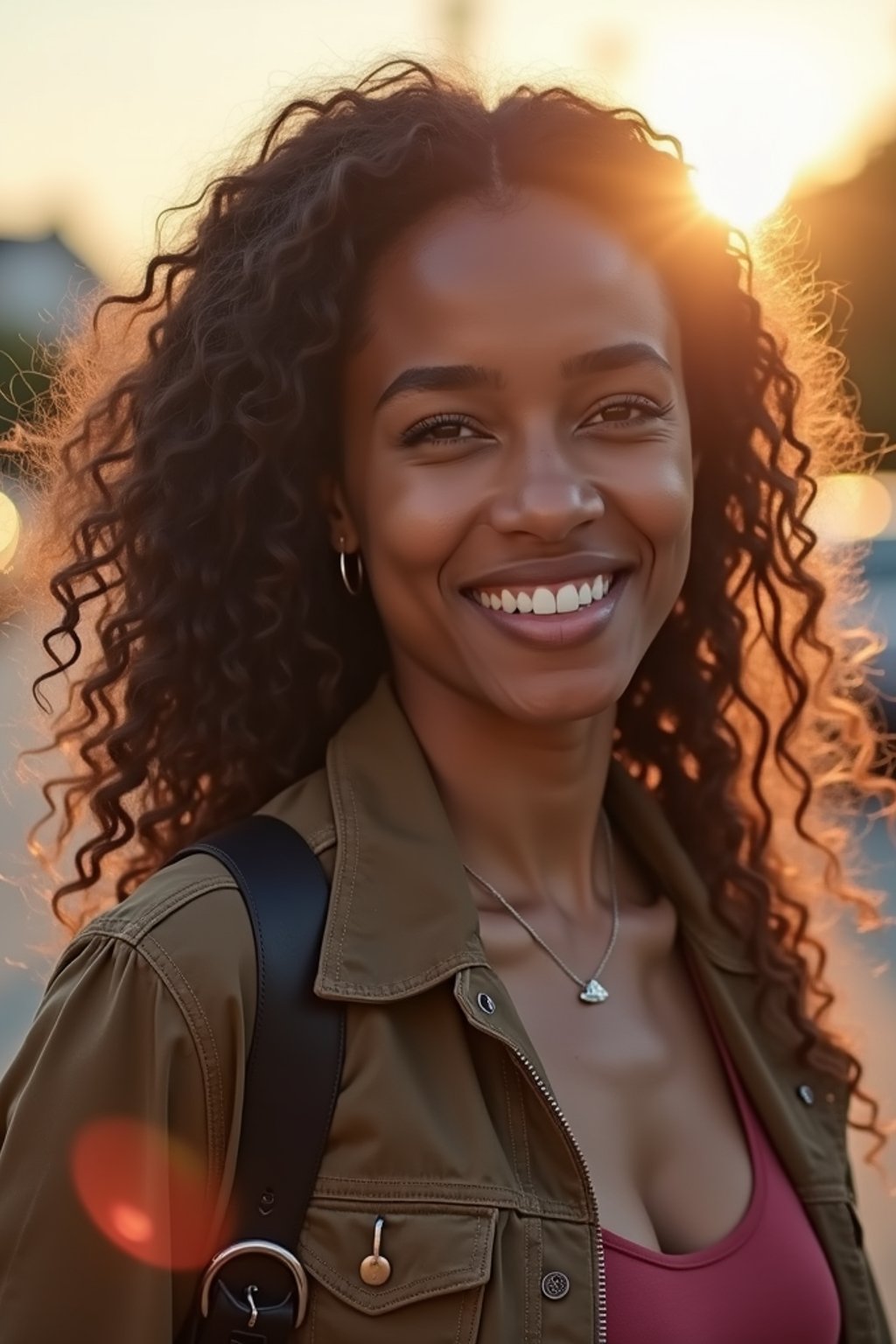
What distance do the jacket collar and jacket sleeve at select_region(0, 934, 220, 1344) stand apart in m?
0.23

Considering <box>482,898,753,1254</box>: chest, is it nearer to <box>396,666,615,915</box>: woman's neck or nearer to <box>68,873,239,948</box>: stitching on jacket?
<box>396,666,615,915</box>: woman's neck

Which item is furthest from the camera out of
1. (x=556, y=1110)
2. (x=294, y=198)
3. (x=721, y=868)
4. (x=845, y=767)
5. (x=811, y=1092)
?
(x=845, y=767)

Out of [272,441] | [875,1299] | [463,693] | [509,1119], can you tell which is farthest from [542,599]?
[875,1299]

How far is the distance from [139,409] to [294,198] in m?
0.39

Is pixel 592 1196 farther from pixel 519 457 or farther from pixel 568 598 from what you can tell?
pixel 519 457

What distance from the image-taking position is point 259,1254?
175 centimetres

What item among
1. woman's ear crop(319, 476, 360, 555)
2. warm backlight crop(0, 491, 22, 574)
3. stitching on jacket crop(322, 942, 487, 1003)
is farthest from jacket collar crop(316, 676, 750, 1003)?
warm backlight crop(0, 491, 22, 574)

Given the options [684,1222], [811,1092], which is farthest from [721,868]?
[684,1222]

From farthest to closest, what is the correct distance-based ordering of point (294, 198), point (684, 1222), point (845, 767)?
1. point (845, 767)
2. point (294, 198)
3. point (684, 1222)

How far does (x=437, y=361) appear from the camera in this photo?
2.23m

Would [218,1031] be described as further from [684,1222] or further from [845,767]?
[845,767]

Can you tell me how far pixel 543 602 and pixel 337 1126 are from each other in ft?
2.47

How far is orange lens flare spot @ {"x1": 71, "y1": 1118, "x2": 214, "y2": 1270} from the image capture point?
1697 mm

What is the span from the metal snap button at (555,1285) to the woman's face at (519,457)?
2.38 feet
